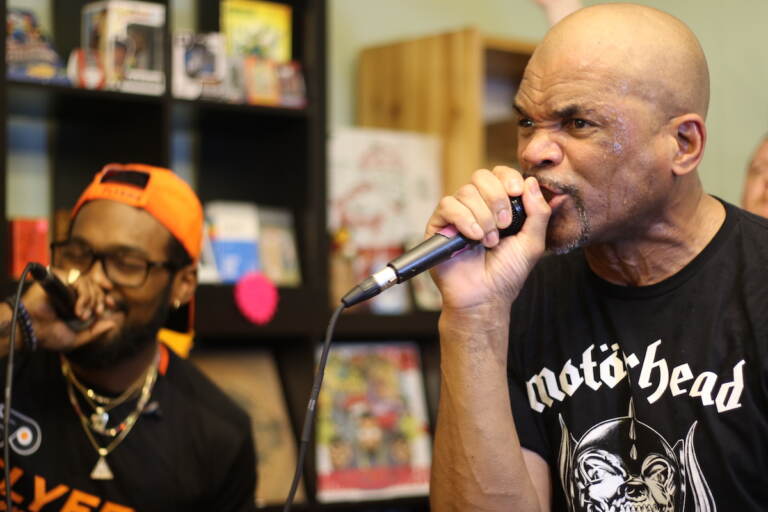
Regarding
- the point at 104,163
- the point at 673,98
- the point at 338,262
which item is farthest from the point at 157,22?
the point at 673,98

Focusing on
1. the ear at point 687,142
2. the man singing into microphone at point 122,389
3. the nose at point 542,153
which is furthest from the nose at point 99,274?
the ear at point 687,142

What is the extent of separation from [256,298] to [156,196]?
676mm

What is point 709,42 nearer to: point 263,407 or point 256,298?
point 256,298

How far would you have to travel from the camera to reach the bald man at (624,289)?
1491 mm

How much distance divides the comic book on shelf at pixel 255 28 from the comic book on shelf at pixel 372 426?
905mm

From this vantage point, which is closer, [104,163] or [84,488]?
[84,488]

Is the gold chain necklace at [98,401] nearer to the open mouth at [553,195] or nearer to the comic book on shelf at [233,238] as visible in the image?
the comic book on shelf at [233,238]

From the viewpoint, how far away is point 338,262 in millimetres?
3328

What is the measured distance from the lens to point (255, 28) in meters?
3.25

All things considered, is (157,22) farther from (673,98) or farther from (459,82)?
(673,98)

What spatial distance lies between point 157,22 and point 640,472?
6.27ft

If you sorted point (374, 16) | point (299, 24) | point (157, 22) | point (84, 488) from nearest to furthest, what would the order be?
point (84, 488) < point (157, 22) < point (299, 24) < point (374, 16)

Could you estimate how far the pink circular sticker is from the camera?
2.98m

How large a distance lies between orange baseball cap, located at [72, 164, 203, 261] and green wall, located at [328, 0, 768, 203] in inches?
48.1
